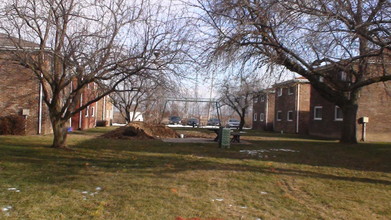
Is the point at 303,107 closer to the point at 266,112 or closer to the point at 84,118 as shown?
the point at 266,112

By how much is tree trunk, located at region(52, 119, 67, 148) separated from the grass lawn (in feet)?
4.95

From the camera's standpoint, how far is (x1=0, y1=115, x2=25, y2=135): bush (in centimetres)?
1833

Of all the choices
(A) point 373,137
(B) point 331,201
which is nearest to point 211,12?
(B) point 331,201

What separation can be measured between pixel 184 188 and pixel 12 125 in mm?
15126

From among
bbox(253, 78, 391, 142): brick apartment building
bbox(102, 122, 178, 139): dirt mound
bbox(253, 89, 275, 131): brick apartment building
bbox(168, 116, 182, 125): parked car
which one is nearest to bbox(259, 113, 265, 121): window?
bbox(253, 89, 275, 131): brick apartment building

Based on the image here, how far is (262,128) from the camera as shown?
4247 centimetres

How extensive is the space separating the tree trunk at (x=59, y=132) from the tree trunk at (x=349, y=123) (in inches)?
592

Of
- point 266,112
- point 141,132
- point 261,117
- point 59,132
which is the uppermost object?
point 266,112

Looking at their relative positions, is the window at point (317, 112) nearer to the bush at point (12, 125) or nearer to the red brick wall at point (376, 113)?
the red brick wall at point (376, 113)

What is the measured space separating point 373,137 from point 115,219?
23.2 metres

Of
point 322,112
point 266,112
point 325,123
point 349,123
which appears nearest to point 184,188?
point 349,123

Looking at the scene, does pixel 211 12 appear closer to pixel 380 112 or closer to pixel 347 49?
pixel 347 49

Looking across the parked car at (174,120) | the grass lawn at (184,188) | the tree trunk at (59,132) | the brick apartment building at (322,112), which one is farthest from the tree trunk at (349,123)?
the parked car at (174,120)

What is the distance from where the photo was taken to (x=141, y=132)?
21.2 metres
